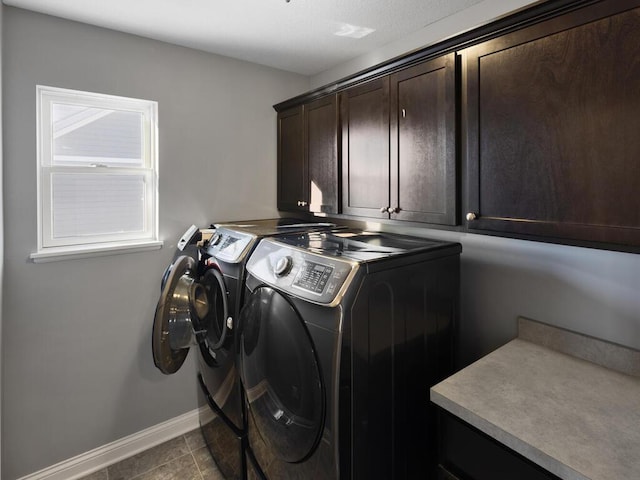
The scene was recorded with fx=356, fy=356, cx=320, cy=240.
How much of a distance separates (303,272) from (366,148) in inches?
34.9

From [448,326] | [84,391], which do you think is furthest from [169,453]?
[448,326]

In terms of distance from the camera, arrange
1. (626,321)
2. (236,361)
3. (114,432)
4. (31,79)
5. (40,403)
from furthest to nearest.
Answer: (114,432) < (40,403) < (31,79) < (236,361) < (626,321)

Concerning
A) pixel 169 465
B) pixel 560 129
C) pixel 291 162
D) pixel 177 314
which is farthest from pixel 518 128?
pixel 169 465

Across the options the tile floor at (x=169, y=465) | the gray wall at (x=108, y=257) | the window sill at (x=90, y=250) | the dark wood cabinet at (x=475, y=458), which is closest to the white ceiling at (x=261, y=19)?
the gray wall at (x=108, y=257)

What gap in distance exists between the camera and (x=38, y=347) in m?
1.96

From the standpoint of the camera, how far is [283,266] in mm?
1418

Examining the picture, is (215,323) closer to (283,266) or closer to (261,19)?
(283,266)

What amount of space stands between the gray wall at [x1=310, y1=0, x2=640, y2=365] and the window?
1720 mm

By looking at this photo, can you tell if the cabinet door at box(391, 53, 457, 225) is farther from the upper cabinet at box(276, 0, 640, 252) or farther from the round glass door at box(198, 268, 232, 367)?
the round glass door at box(198, 268, 232, 367)

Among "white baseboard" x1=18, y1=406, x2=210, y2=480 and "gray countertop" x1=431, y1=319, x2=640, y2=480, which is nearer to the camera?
"gray countertop" x1=431, y1=319, x2=640, y2=480

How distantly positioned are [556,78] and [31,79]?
2392mm

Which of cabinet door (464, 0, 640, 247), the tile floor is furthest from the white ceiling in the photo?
the tile floor

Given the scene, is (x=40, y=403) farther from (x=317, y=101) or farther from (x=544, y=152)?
(x=544, y=152)

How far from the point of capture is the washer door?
1.27 metres
